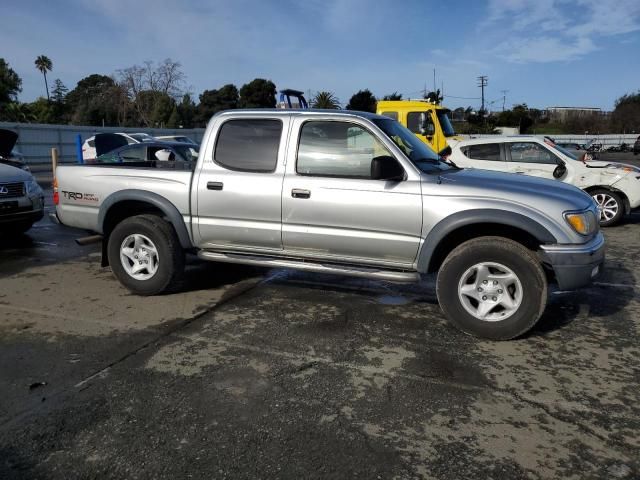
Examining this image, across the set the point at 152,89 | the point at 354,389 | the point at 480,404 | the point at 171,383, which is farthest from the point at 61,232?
the point at 152,89

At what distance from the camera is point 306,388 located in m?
3.50

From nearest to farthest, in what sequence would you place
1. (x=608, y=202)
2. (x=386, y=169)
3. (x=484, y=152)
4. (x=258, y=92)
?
(x=386, y=169), (x=608, y=202), (x=484, y=152), (x=258, y=92)

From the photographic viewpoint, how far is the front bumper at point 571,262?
4.16 m

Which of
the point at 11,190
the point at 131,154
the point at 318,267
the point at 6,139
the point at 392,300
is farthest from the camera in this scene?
the point at 131,154

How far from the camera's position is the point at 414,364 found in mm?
3893

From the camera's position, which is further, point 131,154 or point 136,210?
point 131,154

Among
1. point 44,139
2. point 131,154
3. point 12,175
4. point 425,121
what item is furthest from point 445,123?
point 44,139

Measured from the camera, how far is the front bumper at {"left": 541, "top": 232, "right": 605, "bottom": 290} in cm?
416

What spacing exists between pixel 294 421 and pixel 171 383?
98 cm

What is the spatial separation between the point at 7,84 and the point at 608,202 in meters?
60.2

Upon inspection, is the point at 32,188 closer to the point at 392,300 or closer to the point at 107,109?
the point at 392,300

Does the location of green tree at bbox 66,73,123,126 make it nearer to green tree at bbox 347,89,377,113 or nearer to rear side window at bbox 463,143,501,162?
green tree at bbox 347,89,377,113

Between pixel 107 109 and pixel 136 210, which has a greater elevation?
pixel 107 109

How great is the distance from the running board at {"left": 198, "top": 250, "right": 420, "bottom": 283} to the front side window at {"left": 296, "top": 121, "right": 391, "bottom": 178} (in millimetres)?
841
